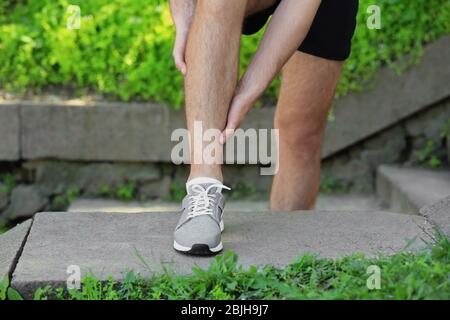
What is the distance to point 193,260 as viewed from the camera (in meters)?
2.68

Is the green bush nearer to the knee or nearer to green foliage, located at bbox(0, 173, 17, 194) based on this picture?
green foliage, located at bbox(0, 173, 17, 194)

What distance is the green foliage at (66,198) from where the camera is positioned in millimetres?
5121

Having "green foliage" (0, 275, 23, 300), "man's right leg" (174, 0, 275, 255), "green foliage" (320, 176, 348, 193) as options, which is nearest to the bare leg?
"man's right leg" (174, 0, 275, 255)

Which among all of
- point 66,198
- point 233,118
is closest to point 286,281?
point 233,118

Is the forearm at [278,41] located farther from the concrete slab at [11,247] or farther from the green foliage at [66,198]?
the green foliage at [66,198]

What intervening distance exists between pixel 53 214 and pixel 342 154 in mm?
2389

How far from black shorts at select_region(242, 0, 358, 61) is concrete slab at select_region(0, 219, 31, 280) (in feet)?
3.15

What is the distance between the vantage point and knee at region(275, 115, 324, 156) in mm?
3426

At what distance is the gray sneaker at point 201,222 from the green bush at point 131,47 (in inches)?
84.8

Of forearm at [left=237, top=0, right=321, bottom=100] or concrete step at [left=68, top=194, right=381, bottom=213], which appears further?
concrete step at [left=68, top=194, right=381, bottom=213]

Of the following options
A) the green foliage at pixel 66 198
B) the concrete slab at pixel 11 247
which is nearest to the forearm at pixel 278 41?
the concrete slab at pixel 11 247
